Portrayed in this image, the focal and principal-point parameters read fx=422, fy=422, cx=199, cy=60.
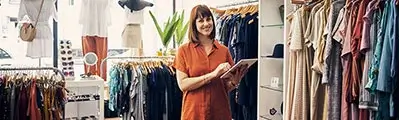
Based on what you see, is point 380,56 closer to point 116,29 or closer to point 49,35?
point 49,35

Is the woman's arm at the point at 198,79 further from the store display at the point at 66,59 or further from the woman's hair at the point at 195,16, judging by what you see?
the store display at the point at 66,59

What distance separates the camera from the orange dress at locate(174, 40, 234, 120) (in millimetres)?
2846

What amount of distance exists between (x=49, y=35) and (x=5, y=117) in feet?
3.52

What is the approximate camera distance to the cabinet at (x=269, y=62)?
3846 millimetres

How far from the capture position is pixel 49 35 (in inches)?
167

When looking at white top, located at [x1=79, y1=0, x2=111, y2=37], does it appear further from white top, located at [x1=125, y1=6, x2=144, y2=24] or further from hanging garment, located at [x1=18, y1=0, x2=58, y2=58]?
hanging garment, located at [x1=18, y1=0, x2=58, y2=58]

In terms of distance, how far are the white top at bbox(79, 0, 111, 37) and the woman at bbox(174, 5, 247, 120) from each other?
2.00 m

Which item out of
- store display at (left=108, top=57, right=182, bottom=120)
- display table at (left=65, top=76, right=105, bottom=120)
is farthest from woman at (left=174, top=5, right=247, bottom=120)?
display table at (left=65, top=76, right=105, bottom=120)

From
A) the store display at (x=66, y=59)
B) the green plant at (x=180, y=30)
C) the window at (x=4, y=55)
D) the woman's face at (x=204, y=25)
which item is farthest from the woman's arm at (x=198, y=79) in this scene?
the window at (x=4, y=55)

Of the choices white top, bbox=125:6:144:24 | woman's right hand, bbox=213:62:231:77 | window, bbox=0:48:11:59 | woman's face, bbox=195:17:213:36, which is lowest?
woman's right hand, bbox=213:62:231:77

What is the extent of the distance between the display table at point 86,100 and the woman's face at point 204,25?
74.5 inches

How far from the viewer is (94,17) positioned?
4602mm

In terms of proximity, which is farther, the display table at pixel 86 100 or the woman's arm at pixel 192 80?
the display table at pixel 86 100

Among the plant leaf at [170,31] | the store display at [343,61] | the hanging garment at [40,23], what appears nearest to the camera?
the store display at [343,61]
